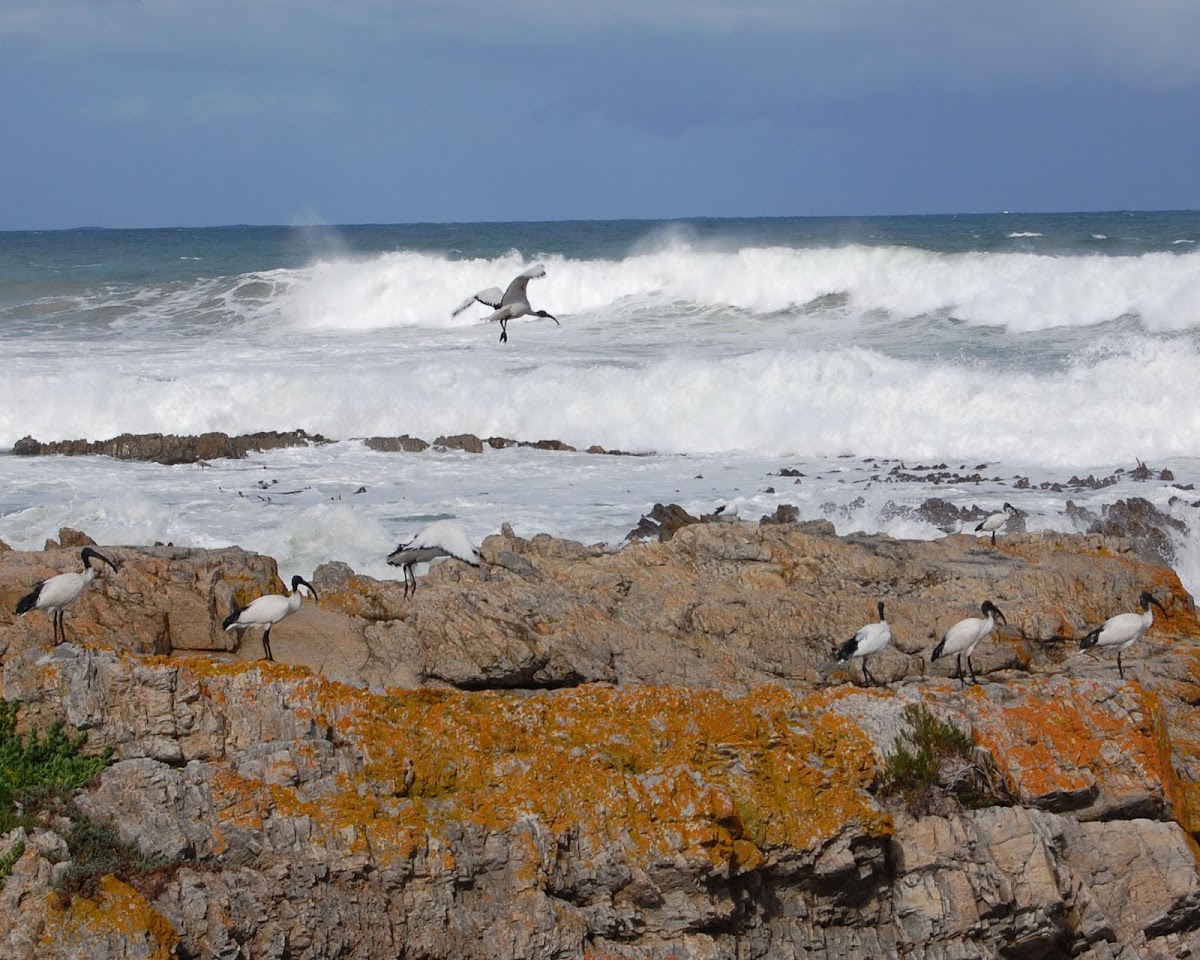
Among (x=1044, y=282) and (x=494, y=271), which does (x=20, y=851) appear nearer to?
(x=1044, y=282)

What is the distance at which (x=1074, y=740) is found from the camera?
6.32 meters

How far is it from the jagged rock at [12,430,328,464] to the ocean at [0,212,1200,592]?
1.23ft

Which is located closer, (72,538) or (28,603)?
(28,603)

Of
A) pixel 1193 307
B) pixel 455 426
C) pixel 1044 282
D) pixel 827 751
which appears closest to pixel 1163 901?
pixel 827 751

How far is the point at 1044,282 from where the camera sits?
3897 centimetres

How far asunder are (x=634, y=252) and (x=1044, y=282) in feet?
67.6

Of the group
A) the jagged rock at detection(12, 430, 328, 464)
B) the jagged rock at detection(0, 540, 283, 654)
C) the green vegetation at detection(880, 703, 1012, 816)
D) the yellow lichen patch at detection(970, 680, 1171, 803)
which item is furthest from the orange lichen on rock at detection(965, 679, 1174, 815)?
the jagged rock at detection(12, 430, 328, 464)

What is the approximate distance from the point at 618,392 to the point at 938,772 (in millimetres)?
22410

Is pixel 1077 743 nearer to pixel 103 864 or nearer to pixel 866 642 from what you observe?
pixel 866 642

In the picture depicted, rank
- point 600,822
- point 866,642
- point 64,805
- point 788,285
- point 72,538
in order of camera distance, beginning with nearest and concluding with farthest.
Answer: point 64,805 < point 600,822 < point 866,642 < point 72,538 < point 788,285

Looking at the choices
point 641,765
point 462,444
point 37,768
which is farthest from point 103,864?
point 462,444

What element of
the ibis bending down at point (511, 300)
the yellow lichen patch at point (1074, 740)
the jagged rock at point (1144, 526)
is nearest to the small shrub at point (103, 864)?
the yellow lichen patch at point (1074, 740)

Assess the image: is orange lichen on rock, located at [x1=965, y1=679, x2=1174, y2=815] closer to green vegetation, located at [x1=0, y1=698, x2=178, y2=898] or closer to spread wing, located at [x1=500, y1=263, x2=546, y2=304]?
green vegetation, located at [x1=0, y1=698, x2=178, y2=898]

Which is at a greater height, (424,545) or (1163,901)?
(424,545)
